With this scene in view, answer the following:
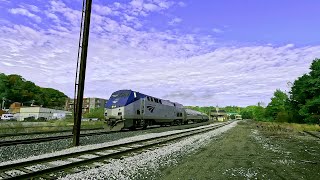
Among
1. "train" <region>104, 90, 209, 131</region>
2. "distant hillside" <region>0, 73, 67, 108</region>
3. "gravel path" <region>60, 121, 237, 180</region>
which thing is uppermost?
"distant hillside" <region>0, 73, 67, 108</region>

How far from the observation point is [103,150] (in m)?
13.4

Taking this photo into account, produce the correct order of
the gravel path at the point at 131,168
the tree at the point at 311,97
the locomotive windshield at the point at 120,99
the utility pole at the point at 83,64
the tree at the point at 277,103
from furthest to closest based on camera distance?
the tree at the point at 277,103 → the tree at the point at 311,97 → the locomotive windshield at the point at 120,99 → the utility pole at the point at 83,64 → the gravel path at the point at 131,168

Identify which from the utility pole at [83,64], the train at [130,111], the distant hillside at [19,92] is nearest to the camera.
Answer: the utility pole at [83,64]

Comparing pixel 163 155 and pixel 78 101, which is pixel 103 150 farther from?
pixel 78 101

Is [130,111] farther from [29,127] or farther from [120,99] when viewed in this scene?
[29,127]

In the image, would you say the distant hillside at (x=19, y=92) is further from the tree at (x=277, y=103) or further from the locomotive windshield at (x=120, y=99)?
the locomotive windshield at (x=120, y=99)

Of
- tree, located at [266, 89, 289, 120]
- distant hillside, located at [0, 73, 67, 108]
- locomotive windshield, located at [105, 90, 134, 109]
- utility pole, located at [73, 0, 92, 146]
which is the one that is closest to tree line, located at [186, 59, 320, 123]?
tree, located at [266, 89, 289, 120]

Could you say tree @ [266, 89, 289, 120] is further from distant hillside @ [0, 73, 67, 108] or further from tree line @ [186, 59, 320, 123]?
distant hillside @ [0, 73, 67, 108]

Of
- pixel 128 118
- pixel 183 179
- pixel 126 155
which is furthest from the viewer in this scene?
pixel 128 118

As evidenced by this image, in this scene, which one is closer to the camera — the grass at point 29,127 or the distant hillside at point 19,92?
the grass at point 29,127

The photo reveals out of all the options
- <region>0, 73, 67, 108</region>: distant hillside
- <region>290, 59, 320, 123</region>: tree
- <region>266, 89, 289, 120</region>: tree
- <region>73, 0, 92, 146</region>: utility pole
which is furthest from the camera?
<region>0, 73, 67, 108</region>: distant hillside

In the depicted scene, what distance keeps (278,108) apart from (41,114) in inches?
2716

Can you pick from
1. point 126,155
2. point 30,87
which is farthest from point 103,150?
point 30,87

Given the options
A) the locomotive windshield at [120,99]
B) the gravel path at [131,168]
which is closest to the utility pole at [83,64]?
the gravel path at [131,168]
